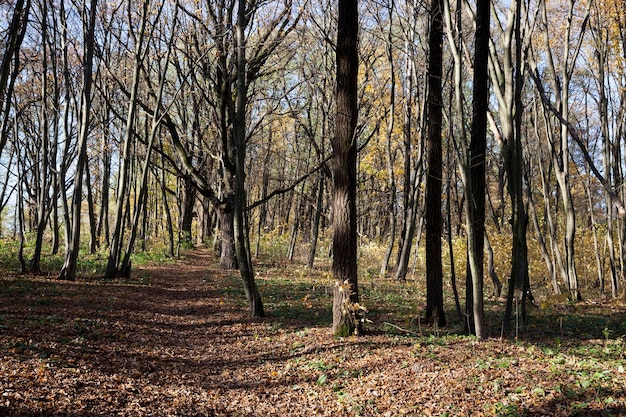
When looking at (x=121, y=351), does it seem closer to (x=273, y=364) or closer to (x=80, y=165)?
(x=273, y=364)

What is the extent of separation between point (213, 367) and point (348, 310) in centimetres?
218

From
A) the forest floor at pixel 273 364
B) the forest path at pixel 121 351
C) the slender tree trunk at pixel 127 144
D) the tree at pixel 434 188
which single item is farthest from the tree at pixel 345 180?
the slender tree trunk at pixel 127 144

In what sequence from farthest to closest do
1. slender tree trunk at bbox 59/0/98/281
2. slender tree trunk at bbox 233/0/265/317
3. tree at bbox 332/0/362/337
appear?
slender tree trunk at bbox 59/0/98/281 → slender tree trunk at bbox 233/0/265/317 → tree at bbox 332/0/362/337

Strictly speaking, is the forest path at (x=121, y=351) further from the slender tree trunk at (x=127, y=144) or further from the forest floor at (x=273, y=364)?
the slender tree trunk at (x=127, y=144)

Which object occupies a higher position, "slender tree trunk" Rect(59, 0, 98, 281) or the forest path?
"slender tree trunk" Rect(59, 0, 98, 281)

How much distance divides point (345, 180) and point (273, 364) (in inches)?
115

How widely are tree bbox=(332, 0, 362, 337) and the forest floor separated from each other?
22.8 inches

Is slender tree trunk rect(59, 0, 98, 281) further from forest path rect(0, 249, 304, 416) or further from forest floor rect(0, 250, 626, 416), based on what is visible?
forest floor rect(0, 250, 626, 416)

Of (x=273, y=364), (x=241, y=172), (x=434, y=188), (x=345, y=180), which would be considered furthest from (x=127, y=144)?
(x=273, y=364)

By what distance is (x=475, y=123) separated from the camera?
7719 millimetres

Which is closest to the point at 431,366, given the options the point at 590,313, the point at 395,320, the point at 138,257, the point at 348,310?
the point at 348,310

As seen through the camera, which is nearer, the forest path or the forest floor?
the forest floor

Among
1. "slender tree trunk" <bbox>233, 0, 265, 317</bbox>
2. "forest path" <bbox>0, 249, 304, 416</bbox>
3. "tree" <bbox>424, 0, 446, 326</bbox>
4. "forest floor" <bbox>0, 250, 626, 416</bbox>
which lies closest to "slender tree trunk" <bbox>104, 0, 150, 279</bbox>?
"forest path" <bbox>0, 249, 304, 416</bbox>

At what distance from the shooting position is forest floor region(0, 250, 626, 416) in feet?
14.4
